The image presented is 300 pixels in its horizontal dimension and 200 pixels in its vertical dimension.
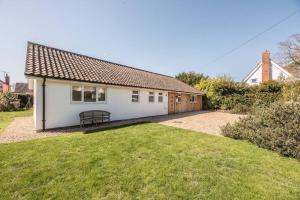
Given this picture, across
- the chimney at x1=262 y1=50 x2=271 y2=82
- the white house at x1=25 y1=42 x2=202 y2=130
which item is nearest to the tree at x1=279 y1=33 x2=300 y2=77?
the chimney at x1=262 y1=50 x2=271 y2=82

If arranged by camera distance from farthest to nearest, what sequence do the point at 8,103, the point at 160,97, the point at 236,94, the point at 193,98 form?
1. the point at 193,98
2. the point at 236,94
3. the point at 8,103
4. the point at 160,97

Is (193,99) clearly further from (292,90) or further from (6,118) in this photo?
(6,118)

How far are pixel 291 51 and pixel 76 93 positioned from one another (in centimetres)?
2720

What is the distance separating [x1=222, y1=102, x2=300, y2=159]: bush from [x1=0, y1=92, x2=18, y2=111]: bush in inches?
942

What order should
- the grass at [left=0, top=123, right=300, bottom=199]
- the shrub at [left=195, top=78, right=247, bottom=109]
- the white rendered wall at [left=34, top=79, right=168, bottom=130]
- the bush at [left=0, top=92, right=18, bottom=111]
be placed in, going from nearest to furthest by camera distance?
1. the grass at [left=0, top=123, right=300, bottom=199]
2. the white rendered wall at [left=34, top=79, right=168, bottom=130]
3. the bush at [left=0, top=92, right=18, bottom=111]
4. the shrub at [left=195, top=78, right=247, bottom=109]

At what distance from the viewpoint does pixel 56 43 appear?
13453 mm

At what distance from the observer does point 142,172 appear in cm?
373

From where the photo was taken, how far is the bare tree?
65.8ft

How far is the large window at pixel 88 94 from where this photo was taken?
9414mm

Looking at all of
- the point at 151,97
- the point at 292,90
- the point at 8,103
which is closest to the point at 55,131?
the point at 151,97

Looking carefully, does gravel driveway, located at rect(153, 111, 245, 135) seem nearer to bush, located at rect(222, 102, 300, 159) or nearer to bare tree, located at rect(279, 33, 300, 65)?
bush, located at rect(222, 102, 300, 159)

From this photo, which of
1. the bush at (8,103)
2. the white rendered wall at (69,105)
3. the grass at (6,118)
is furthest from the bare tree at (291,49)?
the bush at (8,103)

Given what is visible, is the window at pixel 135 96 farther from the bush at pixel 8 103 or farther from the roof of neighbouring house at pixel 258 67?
the roof of neighbouring house at pixel 258 67

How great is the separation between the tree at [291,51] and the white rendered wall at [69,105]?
21.6 metres
